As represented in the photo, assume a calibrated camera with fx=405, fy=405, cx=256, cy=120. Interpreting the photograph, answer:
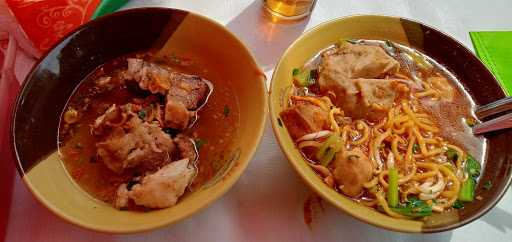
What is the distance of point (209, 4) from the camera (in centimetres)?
161

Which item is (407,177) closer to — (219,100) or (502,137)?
(502,137)

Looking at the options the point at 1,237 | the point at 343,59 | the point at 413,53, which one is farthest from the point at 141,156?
the point at 413,53

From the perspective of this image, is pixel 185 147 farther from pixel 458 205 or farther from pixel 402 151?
pixel 458 205

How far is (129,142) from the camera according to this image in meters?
1.12

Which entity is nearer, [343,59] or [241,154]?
[241,154]

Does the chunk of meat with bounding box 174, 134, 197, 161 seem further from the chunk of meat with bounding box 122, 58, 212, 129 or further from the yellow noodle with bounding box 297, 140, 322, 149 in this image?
the yellow noodle with bounding box 297, 140, 322, 149

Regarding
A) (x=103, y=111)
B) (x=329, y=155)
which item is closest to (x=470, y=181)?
(x=329, y=155)

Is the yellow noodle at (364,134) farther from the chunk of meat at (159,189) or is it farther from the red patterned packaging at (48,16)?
the red patterned packaging at (48,16)

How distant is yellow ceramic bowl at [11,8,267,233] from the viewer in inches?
38.1

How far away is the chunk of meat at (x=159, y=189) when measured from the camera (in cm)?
100

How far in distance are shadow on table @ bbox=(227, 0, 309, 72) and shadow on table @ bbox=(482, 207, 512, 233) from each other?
0.86 meters

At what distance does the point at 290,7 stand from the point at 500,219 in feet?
3.35

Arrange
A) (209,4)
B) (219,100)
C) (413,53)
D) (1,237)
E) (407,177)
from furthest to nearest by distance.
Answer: (209,4) → (413,53) → (219,100) → (407,177) → (1,237)

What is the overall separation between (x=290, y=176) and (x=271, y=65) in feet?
1.48
